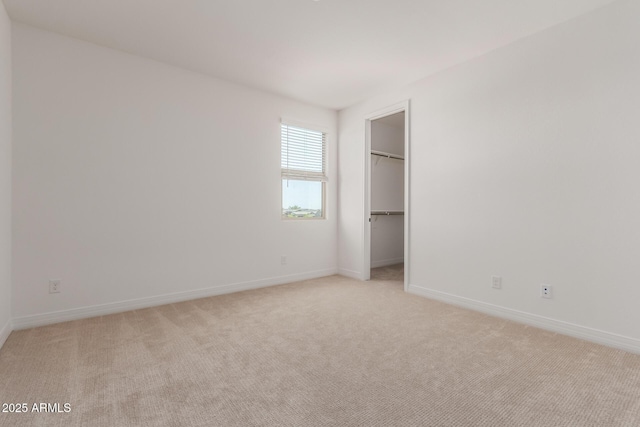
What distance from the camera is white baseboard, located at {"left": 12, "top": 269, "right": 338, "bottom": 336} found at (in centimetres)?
269

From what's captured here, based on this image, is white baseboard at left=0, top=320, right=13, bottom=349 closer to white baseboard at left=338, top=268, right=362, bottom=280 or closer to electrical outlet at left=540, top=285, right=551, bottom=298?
white baseboard at left=338, top=268, right=362, bottom=280

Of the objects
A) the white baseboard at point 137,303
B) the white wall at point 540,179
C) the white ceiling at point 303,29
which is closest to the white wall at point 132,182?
the white baseboard at point 137,303

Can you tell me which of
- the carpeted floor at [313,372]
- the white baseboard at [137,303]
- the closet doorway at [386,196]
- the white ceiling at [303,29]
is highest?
the white ceiling at [303,29]

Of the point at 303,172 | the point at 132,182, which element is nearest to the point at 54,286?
the point at 132,182

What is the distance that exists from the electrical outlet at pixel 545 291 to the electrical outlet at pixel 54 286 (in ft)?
14.2

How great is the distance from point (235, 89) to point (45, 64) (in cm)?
178

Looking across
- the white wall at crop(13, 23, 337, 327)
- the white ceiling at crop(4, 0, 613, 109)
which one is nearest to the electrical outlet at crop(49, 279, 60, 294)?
the white wall at crop(13, 23, 337, 327)

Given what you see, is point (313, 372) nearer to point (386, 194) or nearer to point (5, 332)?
point (5, 332)

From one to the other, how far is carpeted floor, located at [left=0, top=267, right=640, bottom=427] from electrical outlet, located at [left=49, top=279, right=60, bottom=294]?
0.34 meters

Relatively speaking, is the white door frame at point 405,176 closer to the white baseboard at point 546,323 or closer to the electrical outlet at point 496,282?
the white baseboard at point 546,323

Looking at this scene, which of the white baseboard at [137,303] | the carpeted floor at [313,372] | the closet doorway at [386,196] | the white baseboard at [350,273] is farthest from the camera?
the closet doorway at [386,196]

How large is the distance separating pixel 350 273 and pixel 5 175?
3.91 meters

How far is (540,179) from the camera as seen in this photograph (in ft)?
8.99

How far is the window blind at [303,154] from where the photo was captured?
14.4 ft
